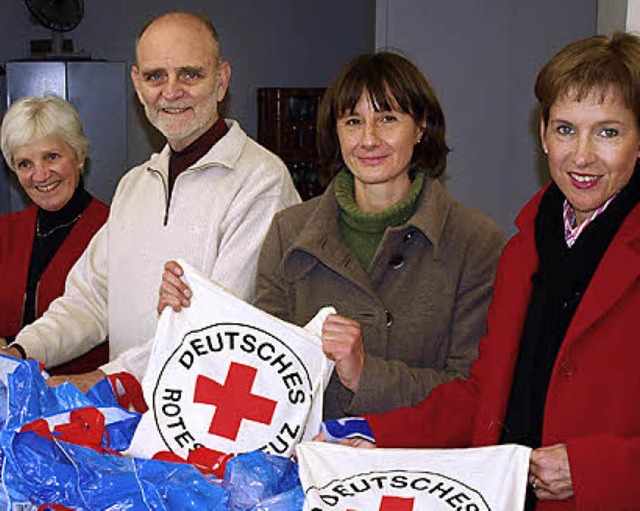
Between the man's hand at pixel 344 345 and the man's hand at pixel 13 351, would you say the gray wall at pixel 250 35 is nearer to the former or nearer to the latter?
the man's hand at pixel 13 351

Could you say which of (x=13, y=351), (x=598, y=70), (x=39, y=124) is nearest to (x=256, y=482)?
(x=598, y=70)

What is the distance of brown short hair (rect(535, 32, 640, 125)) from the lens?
1.28 m

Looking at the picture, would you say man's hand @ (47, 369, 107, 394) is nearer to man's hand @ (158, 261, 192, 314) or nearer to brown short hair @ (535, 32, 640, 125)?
man's hand @ (158, 261, 192, 314)

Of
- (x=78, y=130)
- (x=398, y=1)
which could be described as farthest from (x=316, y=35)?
(x=78, y=130)

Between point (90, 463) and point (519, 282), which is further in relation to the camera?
point (519, 282)

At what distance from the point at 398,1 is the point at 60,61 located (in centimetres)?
277

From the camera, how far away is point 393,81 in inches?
65.9

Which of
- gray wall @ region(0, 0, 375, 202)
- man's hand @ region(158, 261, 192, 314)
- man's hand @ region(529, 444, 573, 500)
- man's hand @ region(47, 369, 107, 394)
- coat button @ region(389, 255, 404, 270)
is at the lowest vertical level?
man's hand @ region(47, 369, 107, 394)

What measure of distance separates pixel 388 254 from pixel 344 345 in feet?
0.74

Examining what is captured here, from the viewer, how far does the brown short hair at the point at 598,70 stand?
1.28 meters

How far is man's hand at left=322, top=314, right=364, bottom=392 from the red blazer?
1.13 metres

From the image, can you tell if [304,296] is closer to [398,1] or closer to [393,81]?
[393,81]

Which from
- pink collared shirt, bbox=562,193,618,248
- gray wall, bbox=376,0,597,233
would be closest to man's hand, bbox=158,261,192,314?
pink collared shirt, bbox=562,193,618,248

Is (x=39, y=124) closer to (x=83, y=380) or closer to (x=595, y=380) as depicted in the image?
(x=83, y=380)
